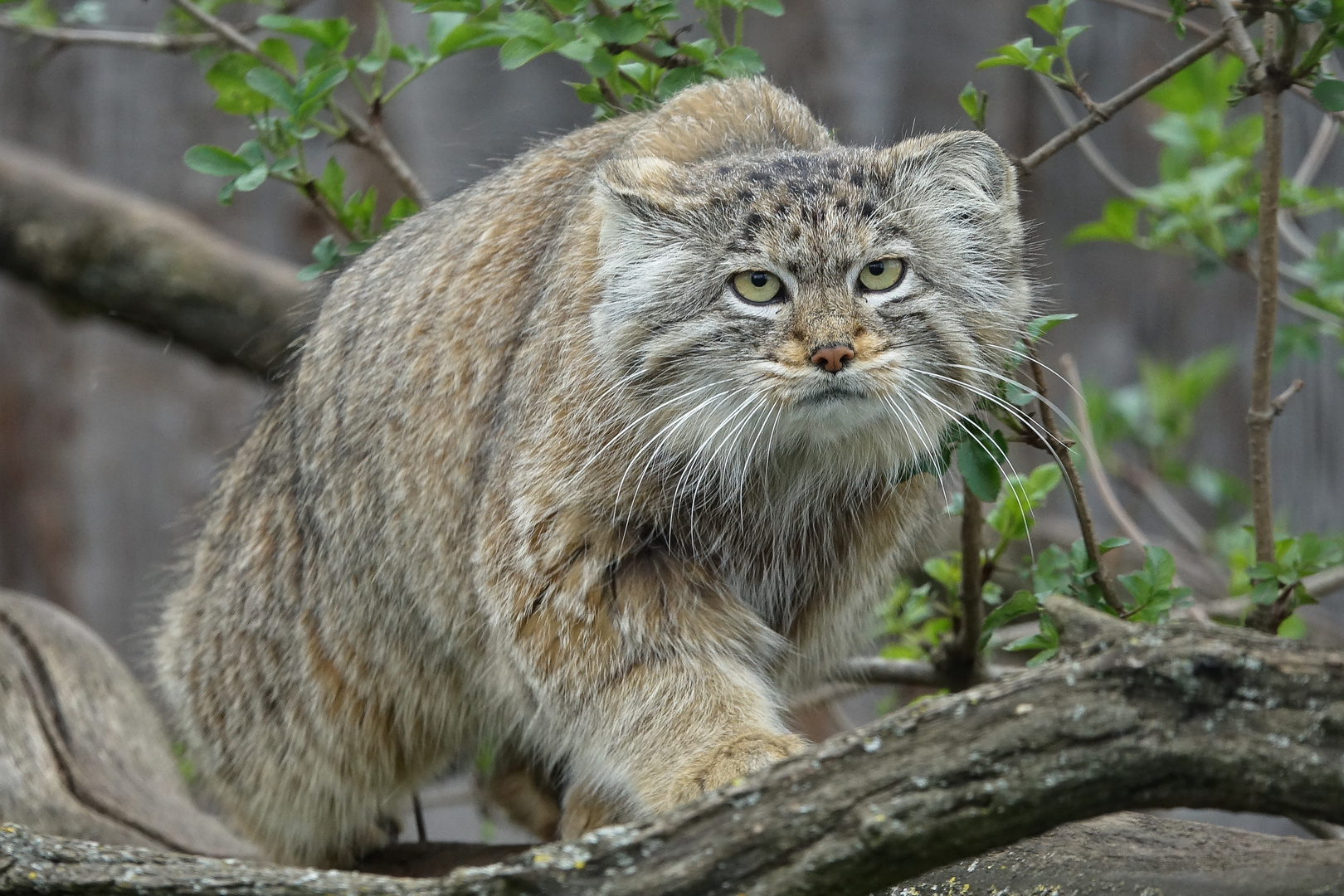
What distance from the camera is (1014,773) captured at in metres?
2.16

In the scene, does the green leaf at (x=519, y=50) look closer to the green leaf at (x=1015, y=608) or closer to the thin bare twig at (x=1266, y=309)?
the thin bare twig at (x=1266, y=309)

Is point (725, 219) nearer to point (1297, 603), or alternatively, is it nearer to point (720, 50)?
point (720, 50)

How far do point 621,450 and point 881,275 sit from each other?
809 mm

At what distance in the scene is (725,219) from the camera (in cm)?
353

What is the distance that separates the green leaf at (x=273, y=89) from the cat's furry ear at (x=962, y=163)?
1844 millimetres

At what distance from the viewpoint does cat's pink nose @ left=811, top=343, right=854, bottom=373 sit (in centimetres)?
326

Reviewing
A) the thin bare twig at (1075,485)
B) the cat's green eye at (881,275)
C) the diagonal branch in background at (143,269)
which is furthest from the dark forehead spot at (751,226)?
the diagonal branch in background at (143,269)

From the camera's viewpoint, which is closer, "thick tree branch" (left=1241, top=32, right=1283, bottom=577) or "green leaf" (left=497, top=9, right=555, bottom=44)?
"thick tree branch" (left=1241, top=32, right=1283, bottom=577)

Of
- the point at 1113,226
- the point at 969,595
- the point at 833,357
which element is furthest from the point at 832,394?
the point at 1113,226

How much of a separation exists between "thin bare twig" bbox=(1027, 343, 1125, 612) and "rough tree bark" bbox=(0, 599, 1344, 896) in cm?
127

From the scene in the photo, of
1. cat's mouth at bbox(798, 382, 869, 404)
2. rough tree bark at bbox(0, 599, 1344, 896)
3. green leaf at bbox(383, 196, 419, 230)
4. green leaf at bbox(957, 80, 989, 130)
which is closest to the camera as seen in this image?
rough tree bark at bbox(0, 599, 1344, 896)

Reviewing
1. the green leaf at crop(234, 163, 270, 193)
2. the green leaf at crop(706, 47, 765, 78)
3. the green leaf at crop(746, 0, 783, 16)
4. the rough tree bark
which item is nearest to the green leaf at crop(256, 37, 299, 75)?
the green leaf at crop(234, 163, 270, 193)

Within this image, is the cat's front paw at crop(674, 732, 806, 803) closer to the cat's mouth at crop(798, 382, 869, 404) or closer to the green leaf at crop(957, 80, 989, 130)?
the cat's mouth at crop(798, 382, 869, 404)

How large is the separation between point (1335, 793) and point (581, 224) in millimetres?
2499
